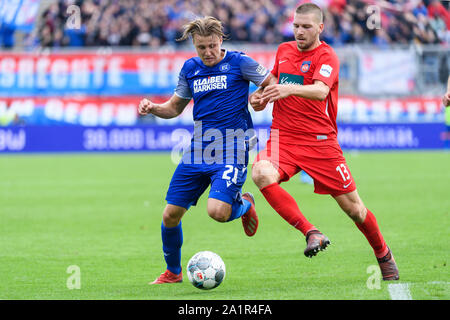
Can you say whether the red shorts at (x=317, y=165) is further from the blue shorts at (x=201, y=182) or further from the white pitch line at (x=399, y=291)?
the white pitch line at (x=399, y=291)

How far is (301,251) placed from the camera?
29.6 ft

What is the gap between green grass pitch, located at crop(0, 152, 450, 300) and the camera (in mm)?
6707

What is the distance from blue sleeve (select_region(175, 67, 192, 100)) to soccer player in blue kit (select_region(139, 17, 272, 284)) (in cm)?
3

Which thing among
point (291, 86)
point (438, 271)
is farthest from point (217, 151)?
point (438, 271)

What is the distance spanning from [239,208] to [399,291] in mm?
1782

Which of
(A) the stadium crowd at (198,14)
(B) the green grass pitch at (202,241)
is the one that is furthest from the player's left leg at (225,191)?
(A) the stadium crowd at (198,14)

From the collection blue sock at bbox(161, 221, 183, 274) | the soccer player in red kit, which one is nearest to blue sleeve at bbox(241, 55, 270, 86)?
the soccer player in red kit

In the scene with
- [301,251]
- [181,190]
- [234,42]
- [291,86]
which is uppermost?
[234,42]

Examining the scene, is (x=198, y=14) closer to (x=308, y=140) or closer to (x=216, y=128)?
(x=216, y=128)

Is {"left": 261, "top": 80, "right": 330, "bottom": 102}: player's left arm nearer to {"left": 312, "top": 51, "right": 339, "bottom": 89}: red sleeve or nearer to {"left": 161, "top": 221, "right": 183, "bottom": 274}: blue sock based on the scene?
{"left": 312, "top": 51, "right": 339, "bottom": 89}: red sleeve

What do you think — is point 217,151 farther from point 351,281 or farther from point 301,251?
point 301,251

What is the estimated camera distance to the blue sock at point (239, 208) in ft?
24.0

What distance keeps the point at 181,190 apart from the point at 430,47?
19.5 m

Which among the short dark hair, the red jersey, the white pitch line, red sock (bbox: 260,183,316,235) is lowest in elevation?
the white pitch line
